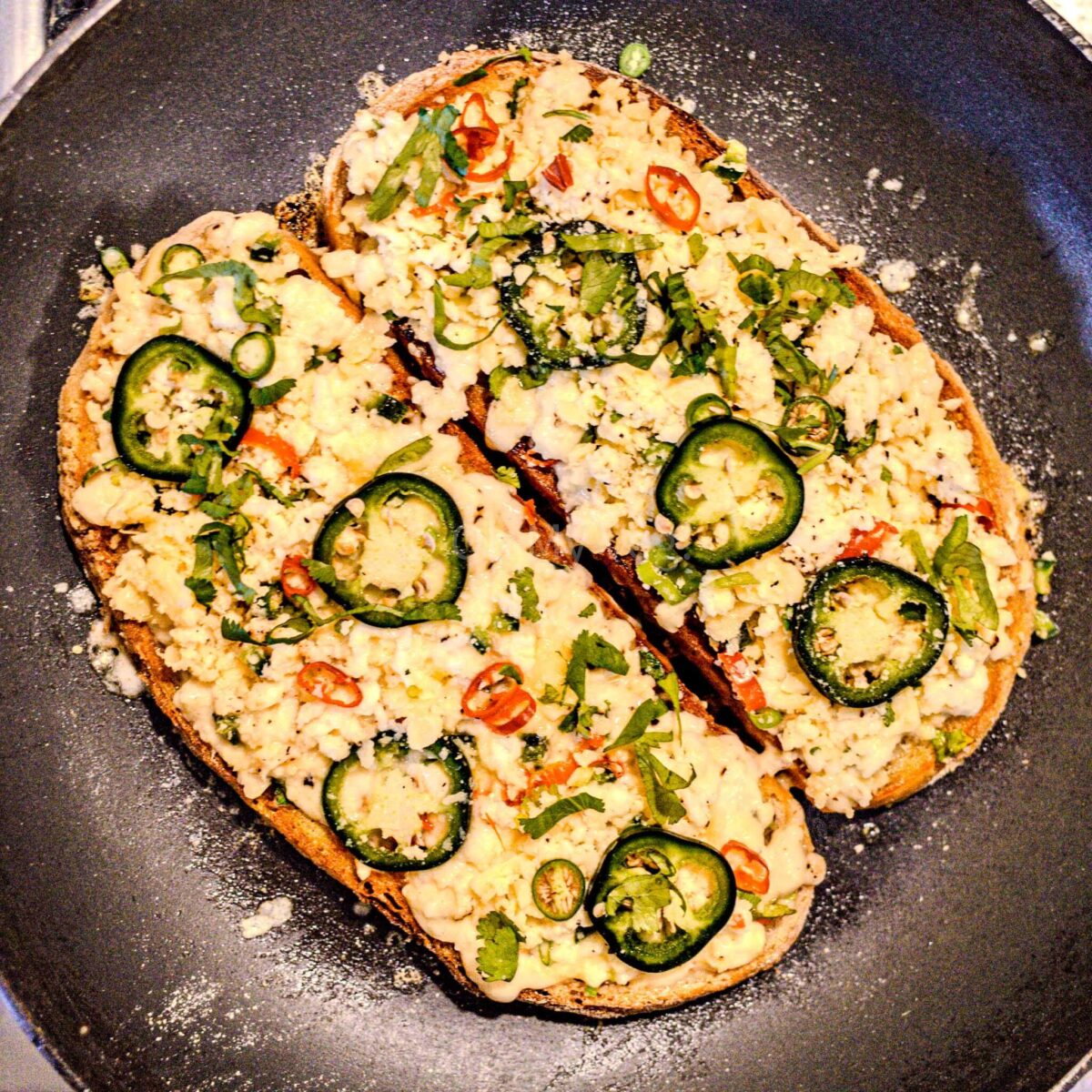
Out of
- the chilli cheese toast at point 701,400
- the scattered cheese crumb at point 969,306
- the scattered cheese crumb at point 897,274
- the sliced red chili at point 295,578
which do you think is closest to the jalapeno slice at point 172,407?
the sliced red chili at point 295,578

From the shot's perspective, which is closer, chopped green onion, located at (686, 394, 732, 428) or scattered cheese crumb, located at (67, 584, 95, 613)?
chopped green onion, located at (686, 394, 732, 428)

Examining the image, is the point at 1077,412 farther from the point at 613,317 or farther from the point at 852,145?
the point at 613,317

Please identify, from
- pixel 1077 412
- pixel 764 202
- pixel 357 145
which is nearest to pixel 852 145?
pixel 764 202

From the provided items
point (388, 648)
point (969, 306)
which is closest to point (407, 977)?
point (388, 648)

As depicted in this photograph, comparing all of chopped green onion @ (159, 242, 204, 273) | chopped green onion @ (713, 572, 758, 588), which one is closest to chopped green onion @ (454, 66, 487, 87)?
chopped green onion @ (159, 242, 204, 273)

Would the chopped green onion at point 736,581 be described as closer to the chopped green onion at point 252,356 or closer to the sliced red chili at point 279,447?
the sliced red chili at point 279,447

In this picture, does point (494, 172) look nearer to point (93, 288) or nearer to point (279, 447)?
point (279, 447)

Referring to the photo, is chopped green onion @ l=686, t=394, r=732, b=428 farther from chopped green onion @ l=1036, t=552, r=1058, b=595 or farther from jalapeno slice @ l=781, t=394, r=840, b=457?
chopped green onion @ l=1036, t=552, r=1058, b=595
